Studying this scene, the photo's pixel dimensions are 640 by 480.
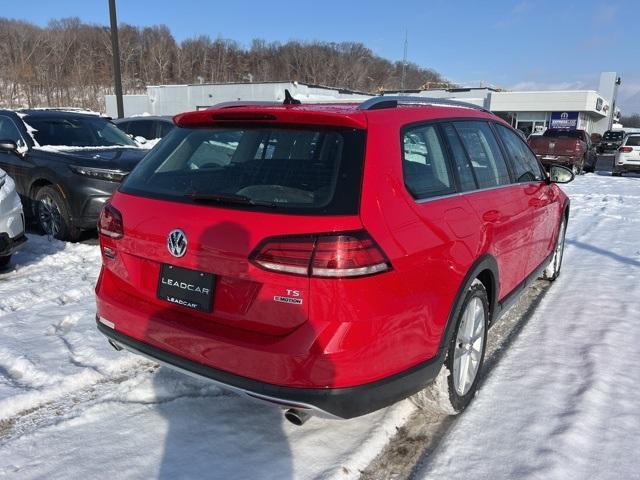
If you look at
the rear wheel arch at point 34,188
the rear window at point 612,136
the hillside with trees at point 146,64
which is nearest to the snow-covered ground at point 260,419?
the rear wheel arch at point 34,188

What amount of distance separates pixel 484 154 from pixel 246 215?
1902 millimetres

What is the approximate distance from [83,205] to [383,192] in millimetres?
4994

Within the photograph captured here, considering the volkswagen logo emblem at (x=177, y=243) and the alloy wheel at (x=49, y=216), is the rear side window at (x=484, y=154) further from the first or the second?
the alloy wheel at (x=49, y=216)

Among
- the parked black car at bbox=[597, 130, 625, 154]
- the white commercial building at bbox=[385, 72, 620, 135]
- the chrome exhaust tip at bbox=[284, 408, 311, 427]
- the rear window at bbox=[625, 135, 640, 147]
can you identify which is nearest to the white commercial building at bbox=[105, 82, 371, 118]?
the white commercial building at bbox=[385, 72, 620, 135]

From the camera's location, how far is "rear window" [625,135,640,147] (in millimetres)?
19312

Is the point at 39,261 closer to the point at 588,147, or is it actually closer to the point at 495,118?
the point at 495,118

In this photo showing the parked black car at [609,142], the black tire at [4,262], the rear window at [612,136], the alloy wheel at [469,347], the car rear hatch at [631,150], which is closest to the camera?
the alloy wheel at [469,347]

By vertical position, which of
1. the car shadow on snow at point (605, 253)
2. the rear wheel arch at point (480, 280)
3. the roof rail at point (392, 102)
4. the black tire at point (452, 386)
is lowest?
the car shadow on snow at point (605, 253)

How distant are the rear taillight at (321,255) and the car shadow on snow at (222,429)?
124 mm

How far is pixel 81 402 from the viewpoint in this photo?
10.0ft

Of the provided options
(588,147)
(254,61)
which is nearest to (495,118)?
(588,147)

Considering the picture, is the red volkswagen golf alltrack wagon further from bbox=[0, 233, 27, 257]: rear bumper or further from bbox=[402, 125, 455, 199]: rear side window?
bbox=[0, 233, 27, 257]: rear bumper

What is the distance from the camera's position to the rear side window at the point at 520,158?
3.94 m

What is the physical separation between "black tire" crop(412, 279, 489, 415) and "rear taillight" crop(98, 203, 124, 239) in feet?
5.88
